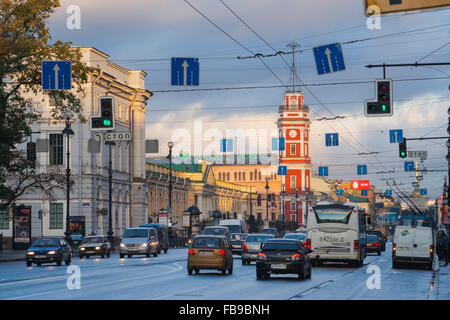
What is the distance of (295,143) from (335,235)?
12334 centimetres

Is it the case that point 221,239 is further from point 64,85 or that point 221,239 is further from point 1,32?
point 1,32

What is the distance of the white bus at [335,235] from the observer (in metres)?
43.0

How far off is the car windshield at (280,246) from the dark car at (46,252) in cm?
1446

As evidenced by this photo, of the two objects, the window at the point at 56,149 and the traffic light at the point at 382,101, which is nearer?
the traffic light at the point at 382,101

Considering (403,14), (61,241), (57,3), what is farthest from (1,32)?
(403,14)

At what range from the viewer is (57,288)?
25.8 meters

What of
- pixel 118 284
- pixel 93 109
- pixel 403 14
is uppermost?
pixel 93 109

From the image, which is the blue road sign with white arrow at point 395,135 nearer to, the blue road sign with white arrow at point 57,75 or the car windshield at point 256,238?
the car windshield at point 256,238

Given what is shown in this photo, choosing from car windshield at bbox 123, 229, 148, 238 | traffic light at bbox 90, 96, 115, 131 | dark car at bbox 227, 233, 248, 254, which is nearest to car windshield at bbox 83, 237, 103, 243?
car windshield at bbox 123, 229, 148, 238

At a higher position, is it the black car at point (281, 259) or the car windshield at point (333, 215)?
the car windshield at point (333, 215)

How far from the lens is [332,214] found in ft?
144

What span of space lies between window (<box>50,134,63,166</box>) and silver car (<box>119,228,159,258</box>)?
72.3 feet

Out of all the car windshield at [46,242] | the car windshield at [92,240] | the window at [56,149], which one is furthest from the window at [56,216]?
the car windshield at [46,242]
